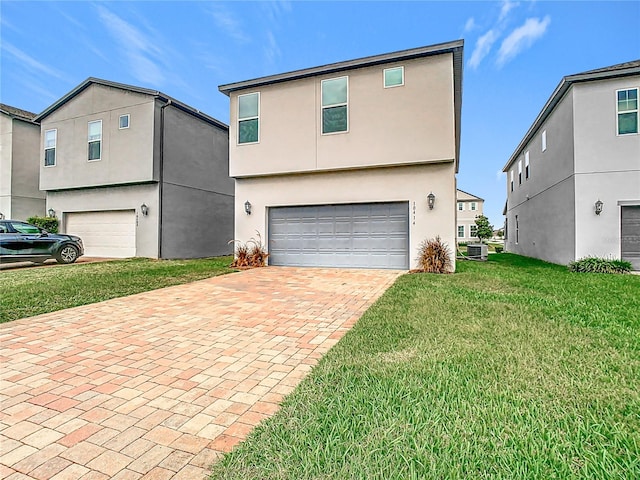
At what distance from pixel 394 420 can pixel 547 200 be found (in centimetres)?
1510

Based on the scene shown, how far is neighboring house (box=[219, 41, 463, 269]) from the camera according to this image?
32.2ft

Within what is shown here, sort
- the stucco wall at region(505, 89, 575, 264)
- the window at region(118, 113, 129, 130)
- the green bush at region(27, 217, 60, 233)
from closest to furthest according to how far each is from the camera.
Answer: the stucco wall at region(505, 89, 575, 264)
the window at region(118, 113, 129, 130)
the green bush at region(27, 217, 60, 233)

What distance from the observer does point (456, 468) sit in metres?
1.73

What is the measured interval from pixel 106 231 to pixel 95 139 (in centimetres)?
407

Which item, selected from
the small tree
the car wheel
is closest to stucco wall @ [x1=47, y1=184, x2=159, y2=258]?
the car wheel

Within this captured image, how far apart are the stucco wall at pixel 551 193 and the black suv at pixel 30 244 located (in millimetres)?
17324

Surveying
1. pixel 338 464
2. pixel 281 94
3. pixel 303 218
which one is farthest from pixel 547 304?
pixel 281 94

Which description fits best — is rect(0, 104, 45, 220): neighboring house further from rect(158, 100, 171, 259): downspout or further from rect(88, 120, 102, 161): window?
rect(158, 100, 171, 259): downspout

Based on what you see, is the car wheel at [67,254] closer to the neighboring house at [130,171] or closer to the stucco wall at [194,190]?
the neighboring house at [130,171]

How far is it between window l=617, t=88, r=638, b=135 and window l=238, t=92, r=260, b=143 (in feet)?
38.4

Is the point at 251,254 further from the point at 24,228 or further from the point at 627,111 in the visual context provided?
the point at 627,111

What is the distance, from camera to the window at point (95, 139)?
1441cm

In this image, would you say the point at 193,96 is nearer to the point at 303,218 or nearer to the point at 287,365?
the point at 303,218

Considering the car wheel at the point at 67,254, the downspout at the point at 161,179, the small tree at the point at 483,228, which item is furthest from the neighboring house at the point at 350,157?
the small tree at the point at 483,228
